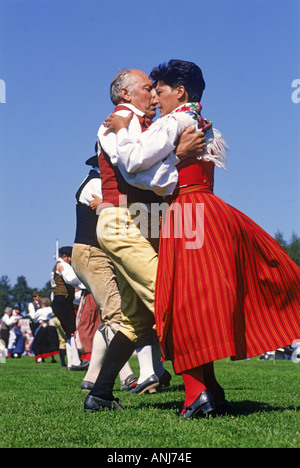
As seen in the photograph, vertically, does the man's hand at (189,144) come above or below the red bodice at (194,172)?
above

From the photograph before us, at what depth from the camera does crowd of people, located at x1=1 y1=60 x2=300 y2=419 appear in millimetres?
3350

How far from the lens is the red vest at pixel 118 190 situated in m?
3.81

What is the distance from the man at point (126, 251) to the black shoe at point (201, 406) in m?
0.56

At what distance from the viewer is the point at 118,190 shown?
386cm

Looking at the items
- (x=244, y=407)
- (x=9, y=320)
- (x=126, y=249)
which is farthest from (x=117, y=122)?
(x=9, y=320)

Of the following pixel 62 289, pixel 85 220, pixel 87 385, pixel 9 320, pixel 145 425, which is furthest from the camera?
pixel 9 320

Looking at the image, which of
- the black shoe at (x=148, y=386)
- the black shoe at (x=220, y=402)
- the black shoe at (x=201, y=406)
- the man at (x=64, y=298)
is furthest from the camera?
the man at (x=64, y=298)

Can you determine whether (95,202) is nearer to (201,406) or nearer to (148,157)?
(148,157)

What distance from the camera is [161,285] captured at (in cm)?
349

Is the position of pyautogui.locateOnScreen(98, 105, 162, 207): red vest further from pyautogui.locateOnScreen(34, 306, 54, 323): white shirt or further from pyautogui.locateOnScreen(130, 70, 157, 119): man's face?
pyautogui.locateOnScreen(34, 306, 54, 323): white shirt

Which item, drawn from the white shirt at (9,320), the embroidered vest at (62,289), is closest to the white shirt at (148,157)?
the embroidered vest at (62,289)

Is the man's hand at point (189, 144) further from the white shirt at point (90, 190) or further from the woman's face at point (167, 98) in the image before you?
the white shirt at point (90, 190)

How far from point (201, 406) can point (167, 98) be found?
6.20 ft

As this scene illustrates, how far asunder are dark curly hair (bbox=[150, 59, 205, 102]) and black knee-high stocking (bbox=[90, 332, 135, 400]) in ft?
5.29
